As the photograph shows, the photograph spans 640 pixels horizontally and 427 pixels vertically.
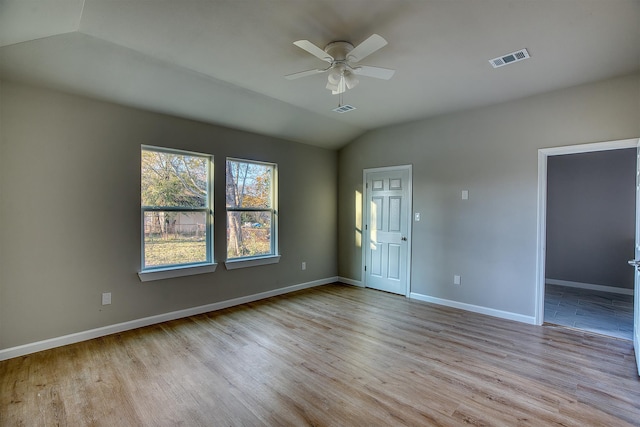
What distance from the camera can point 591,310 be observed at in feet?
13.7

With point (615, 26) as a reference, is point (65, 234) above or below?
below

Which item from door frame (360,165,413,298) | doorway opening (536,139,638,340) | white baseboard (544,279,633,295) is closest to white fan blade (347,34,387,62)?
door frame (360,165,413,298)

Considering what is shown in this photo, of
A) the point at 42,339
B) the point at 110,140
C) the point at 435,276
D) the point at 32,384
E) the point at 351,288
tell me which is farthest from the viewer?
the point at 351,288

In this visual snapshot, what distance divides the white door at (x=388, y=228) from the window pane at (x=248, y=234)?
1.79 m

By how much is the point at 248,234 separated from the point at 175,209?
114 cm

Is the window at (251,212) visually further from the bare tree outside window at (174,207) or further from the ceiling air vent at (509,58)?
the ceiling air vent at (509,58)

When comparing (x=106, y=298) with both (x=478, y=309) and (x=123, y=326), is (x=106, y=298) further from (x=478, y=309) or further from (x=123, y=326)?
(x=478, y=309)

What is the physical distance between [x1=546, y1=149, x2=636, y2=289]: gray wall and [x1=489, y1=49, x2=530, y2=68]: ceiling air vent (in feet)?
12.0

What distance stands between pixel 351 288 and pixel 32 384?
416 cm

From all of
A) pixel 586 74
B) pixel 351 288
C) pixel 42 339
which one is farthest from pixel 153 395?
pixel 586 74

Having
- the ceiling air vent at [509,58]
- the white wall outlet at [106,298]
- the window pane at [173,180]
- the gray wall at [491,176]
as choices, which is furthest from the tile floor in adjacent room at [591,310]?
the white wall outlet at [106,298]

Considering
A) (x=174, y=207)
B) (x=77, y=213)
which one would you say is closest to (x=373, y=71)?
(x=174, y=207)

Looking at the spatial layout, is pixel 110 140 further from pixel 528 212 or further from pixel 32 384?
pixel 528 212

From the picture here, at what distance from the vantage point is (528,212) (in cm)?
377
